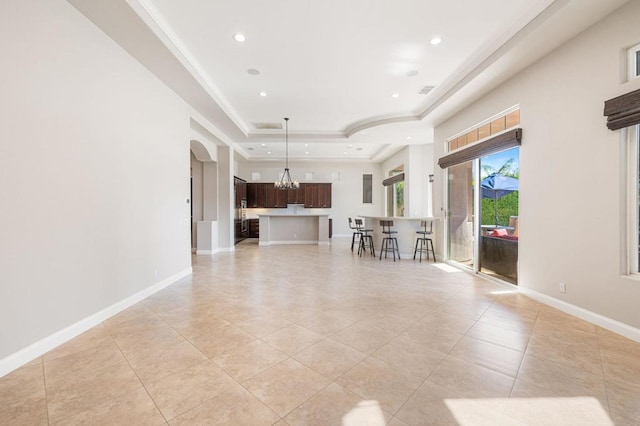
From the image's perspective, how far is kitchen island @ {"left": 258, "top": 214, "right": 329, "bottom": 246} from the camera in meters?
9.49

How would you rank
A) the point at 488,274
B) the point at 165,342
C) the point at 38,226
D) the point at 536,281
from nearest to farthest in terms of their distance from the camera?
the point at 38,226 < the point at 165,342 < the point at 536,281 < the point at 488,274

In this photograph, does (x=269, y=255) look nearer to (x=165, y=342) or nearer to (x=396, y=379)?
(x=165, y=342)

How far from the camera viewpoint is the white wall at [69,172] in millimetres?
2160

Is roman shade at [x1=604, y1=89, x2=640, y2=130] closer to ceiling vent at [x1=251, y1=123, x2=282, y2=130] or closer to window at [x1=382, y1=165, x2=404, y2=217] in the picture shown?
ceiling vent at [x1=251, y1=123, x2=282, y2=130]

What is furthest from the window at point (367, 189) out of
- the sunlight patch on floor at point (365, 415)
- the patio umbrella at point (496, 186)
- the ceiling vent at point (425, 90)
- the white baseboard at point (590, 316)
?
the sunlight patch on floor at point (365, 415)

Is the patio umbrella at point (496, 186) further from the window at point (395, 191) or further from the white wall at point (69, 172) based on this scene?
the white wall at point (69, 172)

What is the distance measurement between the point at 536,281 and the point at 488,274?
124cm

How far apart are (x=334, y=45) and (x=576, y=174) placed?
3349 millimetres

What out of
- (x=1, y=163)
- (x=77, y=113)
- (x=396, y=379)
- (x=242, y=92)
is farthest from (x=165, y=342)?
(x=242, y=92)

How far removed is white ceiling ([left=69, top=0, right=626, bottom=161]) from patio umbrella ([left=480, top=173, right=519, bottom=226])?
151cm

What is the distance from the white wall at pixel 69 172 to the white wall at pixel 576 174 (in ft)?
17.5

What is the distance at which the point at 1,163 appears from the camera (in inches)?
81.5

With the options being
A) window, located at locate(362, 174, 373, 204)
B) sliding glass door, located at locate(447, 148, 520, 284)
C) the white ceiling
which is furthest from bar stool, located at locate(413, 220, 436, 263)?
window, located at locate(362, 174, 373, 204)

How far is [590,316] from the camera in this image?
116 inches
